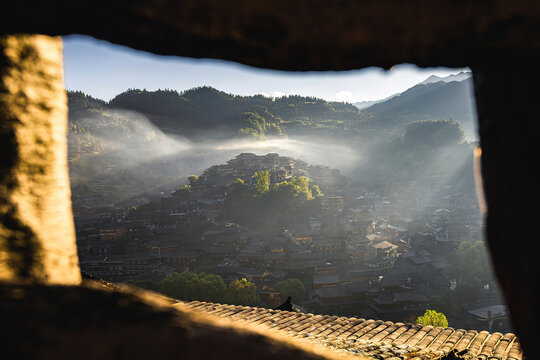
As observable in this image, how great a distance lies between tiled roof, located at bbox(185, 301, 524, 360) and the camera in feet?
12.6

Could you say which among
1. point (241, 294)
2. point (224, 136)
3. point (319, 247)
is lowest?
point (241, 294)

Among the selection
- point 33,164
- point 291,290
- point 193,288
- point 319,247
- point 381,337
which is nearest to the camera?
point 33,164

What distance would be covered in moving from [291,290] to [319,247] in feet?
24.7

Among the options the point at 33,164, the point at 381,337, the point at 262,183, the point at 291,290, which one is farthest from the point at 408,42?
the point at 262,183

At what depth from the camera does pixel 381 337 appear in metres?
4.66

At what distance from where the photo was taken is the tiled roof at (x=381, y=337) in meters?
3.84

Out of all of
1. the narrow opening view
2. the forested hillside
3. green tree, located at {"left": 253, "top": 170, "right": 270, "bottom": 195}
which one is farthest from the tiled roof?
the forested hillside

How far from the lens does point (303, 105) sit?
76.8 m

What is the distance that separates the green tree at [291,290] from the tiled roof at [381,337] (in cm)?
1284

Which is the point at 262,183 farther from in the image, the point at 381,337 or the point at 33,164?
the point at 33,164

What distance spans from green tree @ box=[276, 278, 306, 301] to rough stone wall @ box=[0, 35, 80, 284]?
17.6 meters

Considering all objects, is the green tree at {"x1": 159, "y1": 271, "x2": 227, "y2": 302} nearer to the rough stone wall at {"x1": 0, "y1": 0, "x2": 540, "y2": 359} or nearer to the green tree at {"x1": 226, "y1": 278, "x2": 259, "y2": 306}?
the green tree at {"x1": 226, "y1": 278, "x2": 259, "y2": 306}

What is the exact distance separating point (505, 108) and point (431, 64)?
30 centimetres

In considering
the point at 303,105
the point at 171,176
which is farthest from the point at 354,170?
the point at 171,176
